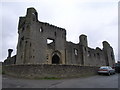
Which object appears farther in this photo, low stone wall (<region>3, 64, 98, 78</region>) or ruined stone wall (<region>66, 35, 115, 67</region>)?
ruined stone wall (<region>66, 35, 115, 67</region>)

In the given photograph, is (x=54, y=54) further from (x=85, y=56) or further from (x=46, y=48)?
(x=85, y=56)

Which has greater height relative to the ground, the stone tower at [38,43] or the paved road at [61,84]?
the stone tower at [38,43]

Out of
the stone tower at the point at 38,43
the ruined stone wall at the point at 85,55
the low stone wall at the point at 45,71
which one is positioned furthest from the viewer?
the ruined stone wall at the point at 85,55

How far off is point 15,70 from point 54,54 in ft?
31.3

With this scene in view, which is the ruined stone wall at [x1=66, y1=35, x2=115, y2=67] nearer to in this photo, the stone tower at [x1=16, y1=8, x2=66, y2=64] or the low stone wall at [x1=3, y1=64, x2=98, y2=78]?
the stone tower at [x1=16, y1=8, x2=66, y2=64]

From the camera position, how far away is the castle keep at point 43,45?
705 inches

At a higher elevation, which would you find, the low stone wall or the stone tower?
the stone tower

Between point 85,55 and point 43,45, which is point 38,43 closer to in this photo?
point 43,45

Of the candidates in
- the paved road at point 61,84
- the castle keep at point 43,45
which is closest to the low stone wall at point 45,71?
the paved road at point 61,84

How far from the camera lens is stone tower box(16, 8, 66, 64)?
58.1ft

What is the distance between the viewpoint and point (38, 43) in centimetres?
1900

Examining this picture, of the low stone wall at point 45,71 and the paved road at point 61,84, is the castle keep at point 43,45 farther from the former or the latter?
the paved road at point 61,84

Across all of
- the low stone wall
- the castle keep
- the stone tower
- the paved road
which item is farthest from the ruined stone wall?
the paved road

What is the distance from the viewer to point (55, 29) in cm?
2288
